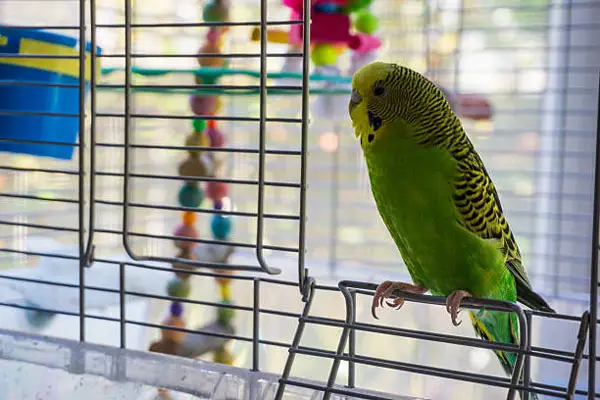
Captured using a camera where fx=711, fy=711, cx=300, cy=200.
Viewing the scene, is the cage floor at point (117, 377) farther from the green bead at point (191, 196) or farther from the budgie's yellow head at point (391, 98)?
the green bead at point (191, 196)

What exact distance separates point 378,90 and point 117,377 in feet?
1.30

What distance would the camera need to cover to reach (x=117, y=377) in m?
0.68

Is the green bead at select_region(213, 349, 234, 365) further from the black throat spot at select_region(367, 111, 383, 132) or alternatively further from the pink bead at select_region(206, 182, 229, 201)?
the black throat spot at select_region(367, 111, 383, 132)

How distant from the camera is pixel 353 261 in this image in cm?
192

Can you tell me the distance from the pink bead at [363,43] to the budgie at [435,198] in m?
0.75

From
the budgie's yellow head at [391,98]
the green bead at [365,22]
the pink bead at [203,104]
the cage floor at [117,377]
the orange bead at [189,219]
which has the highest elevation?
the green bead at [365,22]

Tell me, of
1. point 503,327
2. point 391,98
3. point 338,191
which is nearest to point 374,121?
point 391,98

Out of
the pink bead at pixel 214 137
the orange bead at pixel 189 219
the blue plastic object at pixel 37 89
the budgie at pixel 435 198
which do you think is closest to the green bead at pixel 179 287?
the orange bead at pixel 189 219

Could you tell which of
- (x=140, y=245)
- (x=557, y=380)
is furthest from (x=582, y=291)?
(x=140, y=245)

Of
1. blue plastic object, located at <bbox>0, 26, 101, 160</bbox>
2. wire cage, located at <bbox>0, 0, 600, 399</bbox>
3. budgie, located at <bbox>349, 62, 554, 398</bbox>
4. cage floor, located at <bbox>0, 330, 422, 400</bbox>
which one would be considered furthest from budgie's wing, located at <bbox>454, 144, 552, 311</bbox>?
blue plastic object, located at <bbox>0, 26, 101, 160</bbox>

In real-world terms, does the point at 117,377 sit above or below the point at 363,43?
below

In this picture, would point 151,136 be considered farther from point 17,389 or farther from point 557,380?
point 17,389

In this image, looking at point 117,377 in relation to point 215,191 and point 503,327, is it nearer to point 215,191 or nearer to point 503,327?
point 503,327

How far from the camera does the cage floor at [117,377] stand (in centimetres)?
65
